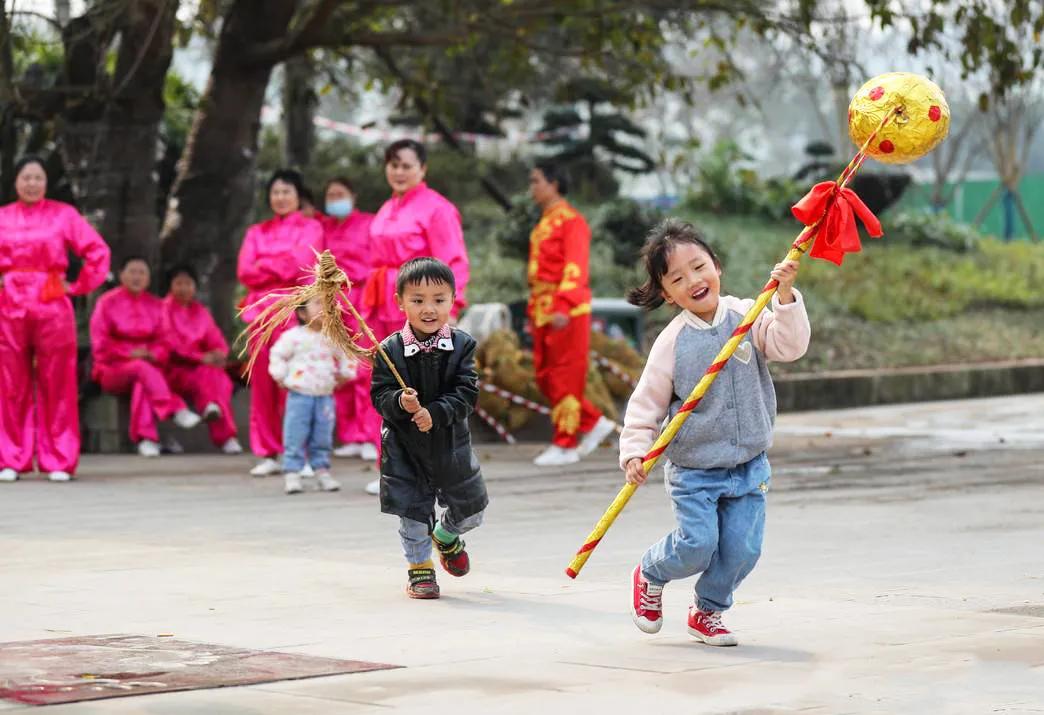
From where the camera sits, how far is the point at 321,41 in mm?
14492

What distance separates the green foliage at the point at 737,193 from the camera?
2650cm

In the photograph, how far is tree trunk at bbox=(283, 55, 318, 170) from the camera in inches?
705

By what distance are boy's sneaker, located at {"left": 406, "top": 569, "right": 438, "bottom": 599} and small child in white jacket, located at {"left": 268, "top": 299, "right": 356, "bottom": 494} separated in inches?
154

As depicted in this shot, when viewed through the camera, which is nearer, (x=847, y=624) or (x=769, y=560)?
(x=847, y=624)

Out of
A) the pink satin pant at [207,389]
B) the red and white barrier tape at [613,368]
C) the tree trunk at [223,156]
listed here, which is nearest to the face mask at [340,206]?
the pink satin pant at [207,389]

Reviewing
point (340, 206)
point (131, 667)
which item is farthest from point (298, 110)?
point (131, 667)

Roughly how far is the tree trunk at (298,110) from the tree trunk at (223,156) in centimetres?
157

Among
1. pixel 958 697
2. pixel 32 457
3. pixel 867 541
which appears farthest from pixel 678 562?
pixel 32 457

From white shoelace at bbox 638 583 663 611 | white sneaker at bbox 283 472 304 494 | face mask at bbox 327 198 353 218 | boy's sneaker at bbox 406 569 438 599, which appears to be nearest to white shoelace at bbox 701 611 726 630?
white shoelace at bbox 638 583 663 611

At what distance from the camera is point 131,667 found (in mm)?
5406

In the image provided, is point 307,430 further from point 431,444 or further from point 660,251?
point 660,251

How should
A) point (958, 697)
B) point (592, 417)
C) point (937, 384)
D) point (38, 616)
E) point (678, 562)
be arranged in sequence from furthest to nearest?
point (937, 384) → point (592, 417) → point (38, 616) → point (678, 562) → point (958, 697)

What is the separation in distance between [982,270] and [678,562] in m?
20.5

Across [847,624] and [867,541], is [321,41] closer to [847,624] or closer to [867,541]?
[867,541]
